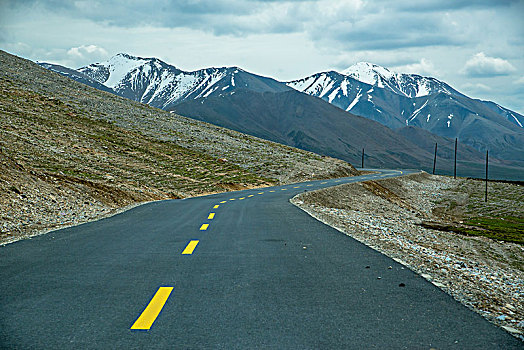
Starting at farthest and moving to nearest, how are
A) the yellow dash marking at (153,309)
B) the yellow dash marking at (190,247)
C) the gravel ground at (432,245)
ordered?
the yellow dash marking at (190,247)
the gravel ground at (432,245)
the yellow dash marking at (153,309)

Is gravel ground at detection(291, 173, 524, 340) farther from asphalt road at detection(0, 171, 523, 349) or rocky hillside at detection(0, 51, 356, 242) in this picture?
rocky hillside at detection(0, 51, 356, 242)

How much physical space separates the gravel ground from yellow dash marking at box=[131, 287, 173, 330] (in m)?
3.99

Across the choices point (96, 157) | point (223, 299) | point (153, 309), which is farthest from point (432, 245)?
point (96, 157)

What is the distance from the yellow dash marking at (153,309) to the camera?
5.36 m

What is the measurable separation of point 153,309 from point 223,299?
939mm

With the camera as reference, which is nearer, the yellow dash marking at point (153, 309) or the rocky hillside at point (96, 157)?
the yellow dash marking at point (153, 309)

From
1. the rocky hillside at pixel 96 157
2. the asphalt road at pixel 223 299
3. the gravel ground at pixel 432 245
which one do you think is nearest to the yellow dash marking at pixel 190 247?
the asphalt road at pixel 223 299

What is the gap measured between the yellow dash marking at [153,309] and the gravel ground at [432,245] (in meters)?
3.99

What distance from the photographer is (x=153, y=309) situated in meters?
5.92

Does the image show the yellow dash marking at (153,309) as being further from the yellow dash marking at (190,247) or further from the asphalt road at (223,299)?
the yellow dash marking at (190,247)

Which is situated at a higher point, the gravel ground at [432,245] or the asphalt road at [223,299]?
the asphalt road at [223,299]

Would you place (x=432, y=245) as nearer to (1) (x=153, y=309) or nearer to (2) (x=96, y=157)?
(1) (x=153, y=309)

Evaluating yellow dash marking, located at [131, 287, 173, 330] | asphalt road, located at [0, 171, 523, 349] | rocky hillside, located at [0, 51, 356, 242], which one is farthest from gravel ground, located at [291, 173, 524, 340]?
rocky hillside, located at [0, 51, 356, 242]

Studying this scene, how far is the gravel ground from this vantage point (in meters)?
6.96
